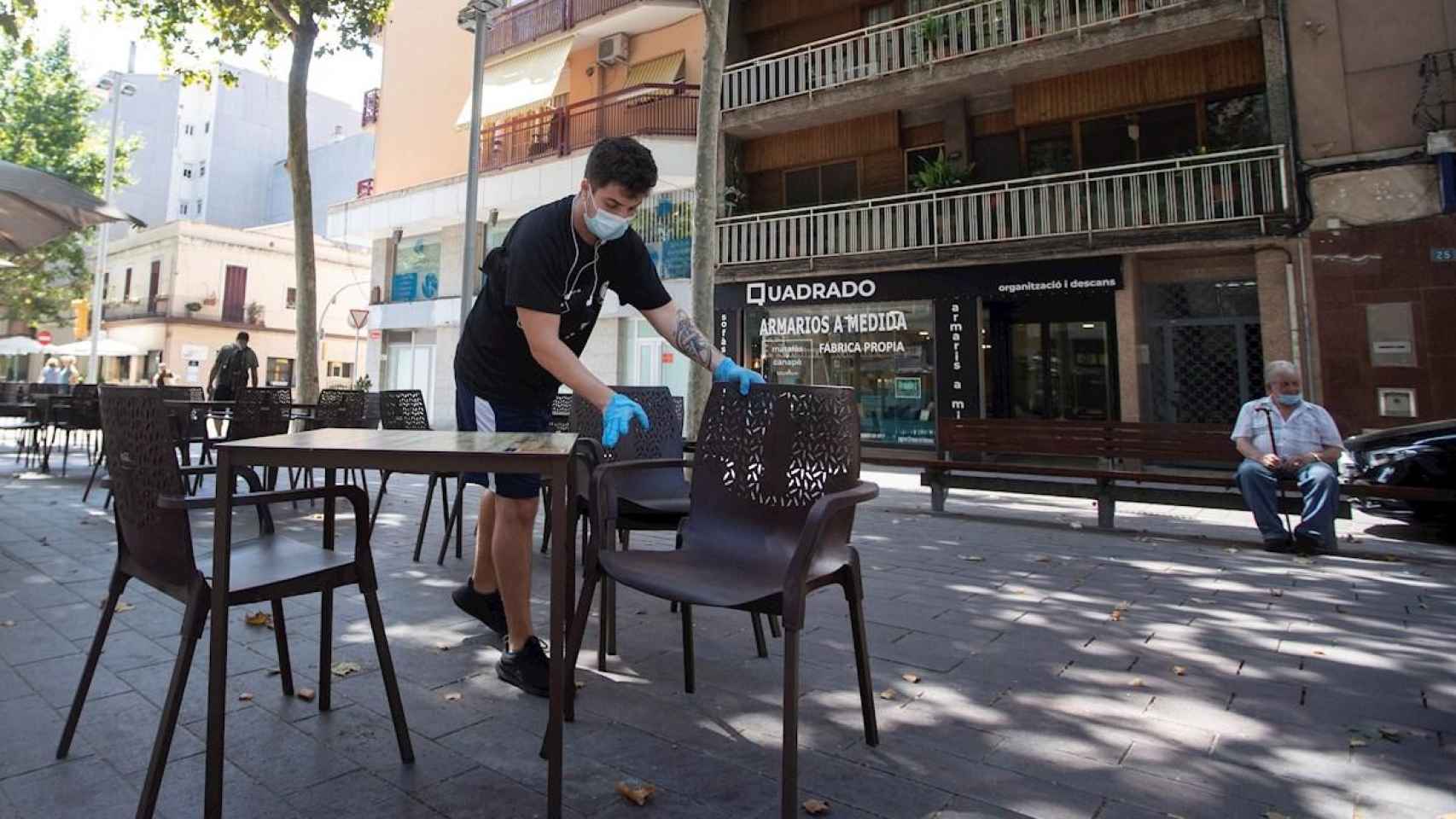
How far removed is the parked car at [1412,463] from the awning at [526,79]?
666 inches

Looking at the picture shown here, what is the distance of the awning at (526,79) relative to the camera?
58.1 ft

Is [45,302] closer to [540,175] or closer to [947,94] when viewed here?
[540,175]

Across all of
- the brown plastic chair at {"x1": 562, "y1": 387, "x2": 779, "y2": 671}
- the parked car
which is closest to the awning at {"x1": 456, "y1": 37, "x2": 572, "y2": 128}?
the brown plastic chair at {"x1": 562, "y1": 387, "x2": 779, "y2": 671}

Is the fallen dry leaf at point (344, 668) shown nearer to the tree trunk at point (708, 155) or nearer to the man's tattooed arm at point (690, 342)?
the man's tattooed arm at point (690, 342)

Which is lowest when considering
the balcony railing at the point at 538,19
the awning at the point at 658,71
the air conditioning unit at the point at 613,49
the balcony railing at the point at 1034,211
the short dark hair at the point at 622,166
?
the short dark hair at the point at 622,166

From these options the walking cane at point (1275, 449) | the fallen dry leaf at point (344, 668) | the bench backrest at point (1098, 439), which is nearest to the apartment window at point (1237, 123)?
the bench backrest at point (1098, 439)

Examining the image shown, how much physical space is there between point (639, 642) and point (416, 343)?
2063 centimetres

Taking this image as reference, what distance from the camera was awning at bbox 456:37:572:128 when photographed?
17703mm

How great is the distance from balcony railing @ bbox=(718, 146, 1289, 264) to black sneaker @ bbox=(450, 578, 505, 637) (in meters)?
12.0

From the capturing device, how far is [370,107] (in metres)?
23.6

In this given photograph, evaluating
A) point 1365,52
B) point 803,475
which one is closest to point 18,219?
point 803,475

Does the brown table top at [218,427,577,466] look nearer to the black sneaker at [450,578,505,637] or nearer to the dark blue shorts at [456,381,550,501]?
the dark blue shorts at [456,381,550,501]

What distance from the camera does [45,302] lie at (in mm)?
29266

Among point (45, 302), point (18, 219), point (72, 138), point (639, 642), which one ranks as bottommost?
point (639, 642)
